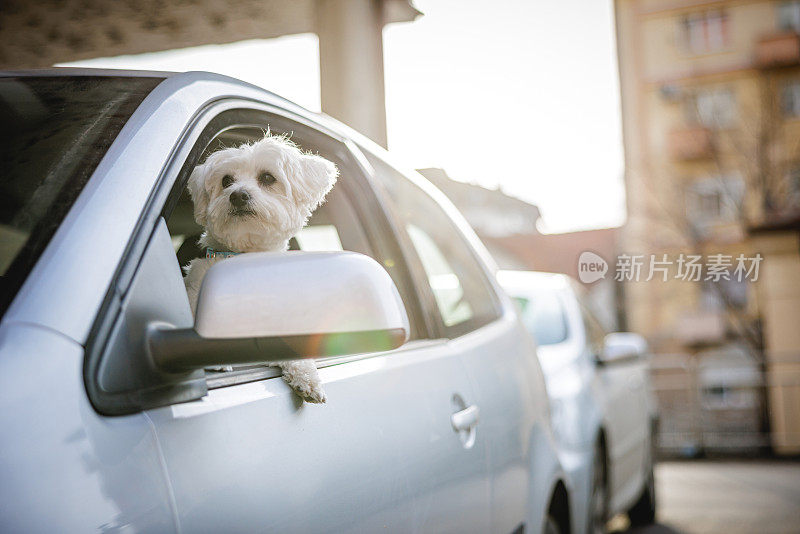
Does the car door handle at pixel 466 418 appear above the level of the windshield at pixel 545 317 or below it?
below

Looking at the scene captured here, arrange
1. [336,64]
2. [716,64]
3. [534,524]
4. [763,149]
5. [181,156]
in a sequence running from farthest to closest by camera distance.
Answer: [716,64], [763,149], [336,64], [534,524], [181,156]

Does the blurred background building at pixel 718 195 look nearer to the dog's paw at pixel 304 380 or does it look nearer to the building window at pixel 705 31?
the building window at pixel 705 31

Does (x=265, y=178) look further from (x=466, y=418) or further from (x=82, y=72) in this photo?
(x=466, y=418)

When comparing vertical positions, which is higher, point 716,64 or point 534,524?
point 716,64

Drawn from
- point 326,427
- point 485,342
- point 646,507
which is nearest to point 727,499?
point 646,507

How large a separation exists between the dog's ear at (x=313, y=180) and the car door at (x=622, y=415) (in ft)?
11.1

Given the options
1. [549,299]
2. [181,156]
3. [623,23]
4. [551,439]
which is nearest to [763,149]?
[623,23]

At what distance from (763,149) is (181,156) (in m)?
19.9

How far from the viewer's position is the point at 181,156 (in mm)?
1418

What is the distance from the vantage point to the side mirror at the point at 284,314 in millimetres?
1111

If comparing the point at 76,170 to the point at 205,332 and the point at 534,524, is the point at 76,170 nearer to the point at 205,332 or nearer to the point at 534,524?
the point at 205,332

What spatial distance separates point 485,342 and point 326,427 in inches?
46.3

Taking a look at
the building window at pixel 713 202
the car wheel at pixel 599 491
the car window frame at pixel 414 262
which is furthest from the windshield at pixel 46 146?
the building window at pixel 713 202

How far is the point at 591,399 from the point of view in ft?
16.1
